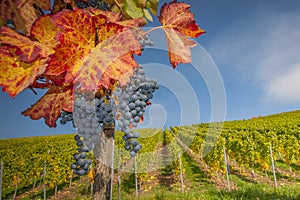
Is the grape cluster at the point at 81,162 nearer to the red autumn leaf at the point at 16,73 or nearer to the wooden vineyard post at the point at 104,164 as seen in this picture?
the wooden vineyard post at the point at 104,164

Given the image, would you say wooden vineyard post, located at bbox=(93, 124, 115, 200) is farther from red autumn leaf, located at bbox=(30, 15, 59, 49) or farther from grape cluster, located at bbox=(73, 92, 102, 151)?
red autumn leaf, located at bbox=(30, 15, 59, 49)

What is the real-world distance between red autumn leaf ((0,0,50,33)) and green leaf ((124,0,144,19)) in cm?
28

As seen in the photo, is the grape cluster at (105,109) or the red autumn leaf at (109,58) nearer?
the red autumn leaf at (109,58)

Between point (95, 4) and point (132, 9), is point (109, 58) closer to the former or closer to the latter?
point (132, 9)

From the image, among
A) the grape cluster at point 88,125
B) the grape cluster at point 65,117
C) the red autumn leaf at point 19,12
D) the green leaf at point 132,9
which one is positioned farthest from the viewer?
the grape cluster at point 65,117

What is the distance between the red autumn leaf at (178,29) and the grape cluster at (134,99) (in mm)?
179

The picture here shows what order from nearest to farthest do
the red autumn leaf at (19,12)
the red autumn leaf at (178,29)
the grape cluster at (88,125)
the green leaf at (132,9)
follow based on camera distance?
the red autumn leaf at (19,12) → the green leaf at (132,9) → the red autumn leaf at (178,29) → the grape cluster at (88,125)

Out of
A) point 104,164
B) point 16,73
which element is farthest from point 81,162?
point 16,73

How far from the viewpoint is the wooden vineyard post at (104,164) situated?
1.14 m

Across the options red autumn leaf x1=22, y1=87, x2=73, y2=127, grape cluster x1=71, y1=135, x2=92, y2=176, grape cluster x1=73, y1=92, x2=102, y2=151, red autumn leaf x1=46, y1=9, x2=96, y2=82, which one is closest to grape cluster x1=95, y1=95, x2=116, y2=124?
grape cluster x1=73, y1=92, x2=102, y2=151

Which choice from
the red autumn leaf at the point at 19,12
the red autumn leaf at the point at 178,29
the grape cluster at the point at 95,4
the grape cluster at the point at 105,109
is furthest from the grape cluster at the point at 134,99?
the red autumn leaf at the point at 19,12

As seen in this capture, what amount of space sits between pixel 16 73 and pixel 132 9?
418 mm

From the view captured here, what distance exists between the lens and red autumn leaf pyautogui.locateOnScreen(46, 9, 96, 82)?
629 millimetres

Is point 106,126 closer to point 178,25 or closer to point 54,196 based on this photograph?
point 178,25
